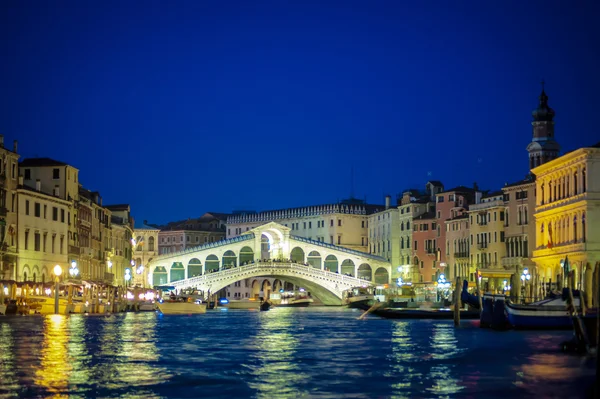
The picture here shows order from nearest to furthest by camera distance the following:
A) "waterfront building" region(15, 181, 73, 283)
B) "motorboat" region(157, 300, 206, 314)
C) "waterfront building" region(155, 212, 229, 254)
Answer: "waterfront building" region(15, 181, 73, 283), "motorboat" region(157, 300, 206, 314), "waterfront building" region(155, 212, 229, 254)

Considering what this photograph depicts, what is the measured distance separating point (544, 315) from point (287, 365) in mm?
14857

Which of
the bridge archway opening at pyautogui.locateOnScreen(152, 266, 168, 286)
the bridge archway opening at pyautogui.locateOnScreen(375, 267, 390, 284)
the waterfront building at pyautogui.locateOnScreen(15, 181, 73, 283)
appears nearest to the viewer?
the waterfront building at pyautogui.locateOnScreen(15, 181, 73, 283)

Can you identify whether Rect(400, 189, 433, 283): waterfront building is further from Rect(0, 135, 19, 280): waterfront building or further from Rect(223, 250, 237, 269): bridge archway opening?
Rect(0, 135, 19, 280): waterfront building

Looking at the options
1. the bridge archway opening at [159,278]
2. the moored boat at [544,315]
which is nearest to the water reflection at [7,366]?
the moored boat at [544,315]

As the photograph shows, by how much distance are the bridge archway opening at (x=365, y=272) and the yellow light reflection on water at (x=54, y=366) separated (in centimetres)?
6456

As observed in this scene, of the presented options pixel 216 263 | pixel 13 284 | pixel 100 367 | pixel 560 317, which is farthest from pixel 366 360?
pixel 216 263

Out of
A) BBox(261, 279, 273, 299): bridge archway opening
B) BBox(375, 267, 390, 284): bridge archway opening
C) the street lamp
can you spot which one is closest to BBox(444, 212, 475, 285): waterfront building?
BBox(375, 267, 390, 284): bridge archway opening

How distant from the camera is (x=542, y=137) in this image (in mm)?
80438

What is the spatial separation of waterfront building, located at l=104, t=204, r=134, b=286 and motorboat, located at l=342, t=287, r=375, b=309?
1515 cm

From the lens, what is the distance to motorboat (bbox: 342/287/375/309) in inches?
3159

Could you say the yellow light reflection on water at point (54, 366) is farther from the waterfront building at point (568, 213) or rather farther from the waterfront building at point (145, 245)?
the waterfront building at point (145, 245)

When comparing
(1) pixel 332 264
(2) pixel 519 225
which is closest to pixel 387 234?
(1) pixel 332 264

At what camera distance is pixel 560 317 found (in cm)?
3559

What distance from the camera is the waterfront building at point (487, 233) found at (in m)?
73.4
